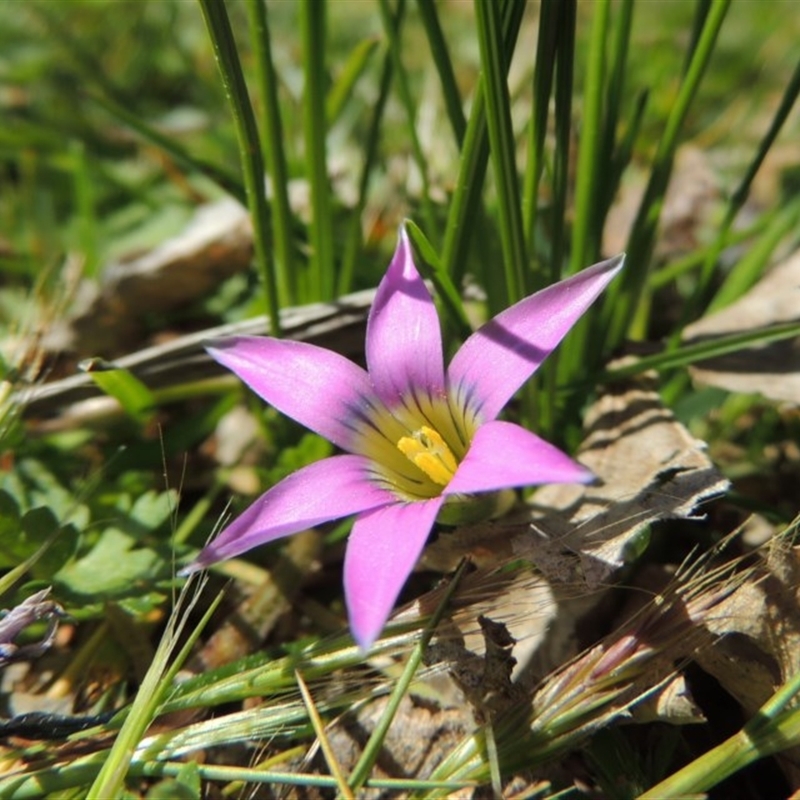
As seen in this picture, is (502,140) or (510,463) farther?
(502,140)

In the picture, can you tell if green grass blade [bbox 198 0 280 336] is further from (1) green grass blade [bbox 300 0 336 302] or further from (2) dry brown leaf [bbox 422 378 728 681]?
(2) dry brown leaf [bbox 422 378 728 681]

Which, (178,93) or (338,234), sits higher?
(178,93)

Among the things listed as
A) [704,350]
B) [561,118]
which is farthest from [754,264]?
[561,118]

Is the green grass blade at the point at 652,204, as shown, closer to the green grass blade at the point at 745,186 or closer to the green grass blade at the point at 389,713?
the green grass blade at the point at 745,186

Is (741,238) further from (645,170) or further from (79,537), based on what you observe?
(79,537)

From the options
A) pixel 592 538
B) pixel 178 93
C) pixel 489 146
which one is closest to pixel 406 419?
pixel 592 538

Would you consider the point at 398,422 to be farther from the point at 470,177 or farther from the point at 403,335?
the point at 470,177
